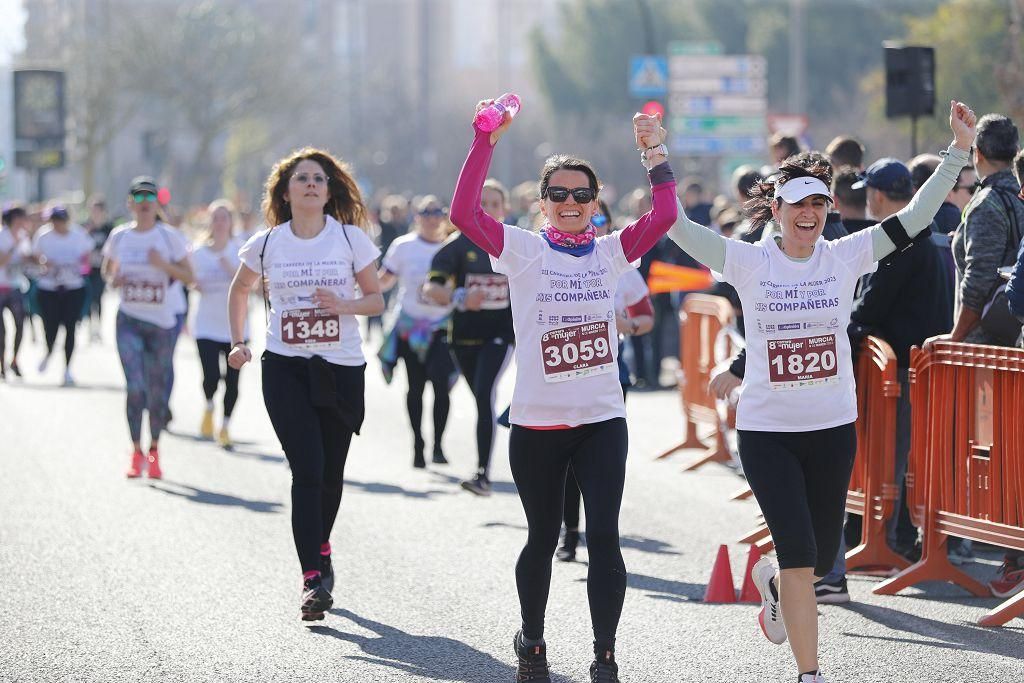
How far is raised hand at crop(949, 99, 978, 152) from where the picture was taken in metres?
6.26

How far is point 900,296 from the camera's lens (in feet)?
26.9

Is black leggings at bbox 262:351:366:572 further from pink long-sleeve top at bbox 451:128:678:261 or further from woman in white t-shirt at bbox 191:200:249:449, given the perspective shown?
woman in white t-shirt at bbox 191:200:249:449

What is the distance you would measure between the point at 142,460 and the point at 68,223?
7714 mm

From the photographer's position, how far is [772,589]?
625 cm

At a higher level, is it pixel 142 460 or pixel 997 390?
pixel 997 390

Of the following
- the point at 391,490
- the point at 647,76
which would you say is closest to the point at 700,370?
the point at 391,490

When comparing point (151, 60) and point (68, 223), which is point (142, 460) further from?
point (151, 60)

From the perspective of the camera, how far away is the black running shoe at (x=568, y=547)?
360 inches

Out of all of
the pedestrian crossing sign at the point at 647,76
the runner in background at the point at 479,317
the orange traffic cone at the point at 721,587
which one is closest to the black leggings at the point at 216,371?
the runner in background at the point at 479,317

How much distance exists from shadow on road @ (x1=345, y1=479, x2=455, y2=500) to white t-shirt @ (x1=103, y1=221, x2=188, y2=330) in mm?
1848

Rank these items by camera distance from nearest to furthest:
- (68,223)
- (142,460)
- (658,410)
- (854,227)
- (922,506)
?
(922,506), (854,227), (142,460), (658,410), (68,223)

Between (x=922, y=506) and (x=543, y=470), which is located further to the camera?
(x=922, y=506)

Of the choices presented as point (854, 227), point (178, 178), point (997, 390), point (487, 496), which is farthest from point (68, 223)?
point (178, 178)

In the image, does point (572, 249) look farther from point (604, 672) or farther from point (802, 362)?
point (604, 672)
